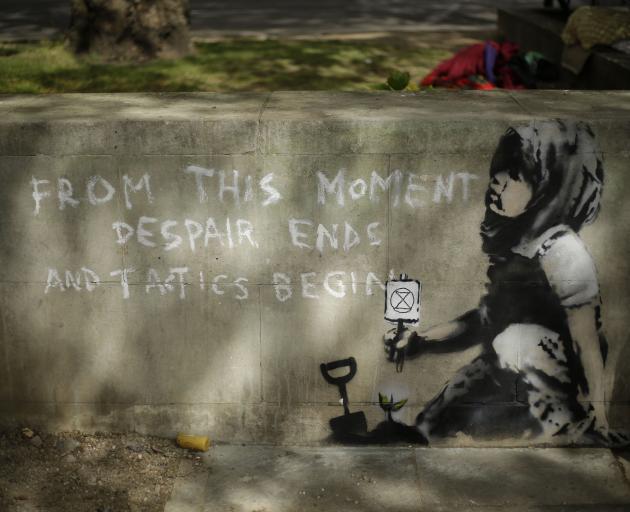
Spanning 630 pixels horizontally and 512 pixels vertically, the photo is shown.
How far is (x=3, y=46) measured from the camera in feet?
30.9

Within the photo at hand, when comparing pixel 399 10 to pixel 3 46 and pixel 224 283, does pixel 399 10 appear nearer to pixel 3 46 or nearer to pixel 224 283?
pixel 3 46

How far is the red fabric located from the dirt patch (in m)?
4.54

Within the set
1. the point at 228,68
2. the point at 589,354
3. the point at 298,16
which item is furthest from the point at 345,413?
the point at 298,16

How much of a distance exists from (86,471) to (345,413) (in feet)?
4.80

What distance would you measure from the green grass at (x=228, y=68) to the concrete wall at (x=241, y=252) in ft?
9.14

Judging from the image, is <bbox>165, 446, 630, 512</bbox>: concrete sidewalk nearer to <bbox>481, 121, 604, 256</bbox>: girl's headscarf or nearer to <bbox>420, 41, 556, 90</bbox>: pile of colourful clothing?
<bbox>481, 121, 604, 256</bbox>: girl's headscarf

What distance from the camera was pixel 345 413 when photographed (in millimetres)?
4754

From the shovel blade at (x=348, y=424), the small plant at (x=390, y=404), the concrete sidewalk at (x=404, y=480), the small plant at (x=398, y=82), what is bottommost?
the concrete sidewalk at (x=404, y=480)

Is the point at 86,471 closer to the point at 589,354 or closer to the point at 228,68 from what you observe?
the point at 589,354

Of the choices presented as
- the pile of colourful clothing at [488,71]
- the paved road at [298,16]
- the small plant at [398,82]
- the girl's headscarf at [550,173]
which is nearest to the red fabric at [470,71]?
the pile of colourful clothing at [488,71]

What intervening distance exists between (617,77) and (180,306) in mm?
4434

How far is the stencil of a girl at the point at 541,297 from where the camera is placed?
14.5ft

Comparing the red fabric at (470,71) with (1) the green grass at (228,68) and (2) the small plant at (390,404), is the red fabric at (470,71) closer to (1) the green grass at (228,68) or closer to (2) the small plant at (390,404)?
(1) the green grass at (228,68)

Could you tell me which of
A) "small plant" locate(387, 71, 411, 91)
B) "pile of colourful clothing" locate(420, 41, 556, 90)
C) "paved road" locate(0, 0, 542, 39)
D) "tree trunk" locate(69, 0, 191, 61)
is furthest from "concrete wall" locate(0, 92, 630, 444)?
"paved road" locate(0, 0, 542, 39)
